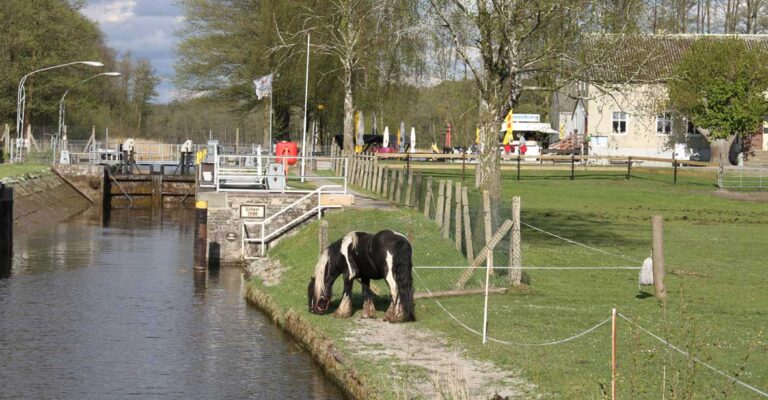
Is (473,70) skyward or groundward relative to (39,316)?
skyward

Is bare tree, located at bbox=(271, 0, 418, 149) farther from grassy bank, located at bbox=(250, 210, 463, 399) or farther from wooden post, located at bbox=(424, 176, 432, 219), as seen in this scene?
wooden post, located at bbox=(424, 176, 432, 219)

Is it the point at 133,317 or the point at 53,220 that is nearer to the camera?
the point at 133,317

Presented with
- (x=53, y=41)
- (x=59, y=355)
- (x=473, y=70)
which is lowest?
(x=59, y=355)

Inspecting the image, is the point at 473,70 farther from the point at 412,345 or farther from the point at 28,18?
the point at 28,18

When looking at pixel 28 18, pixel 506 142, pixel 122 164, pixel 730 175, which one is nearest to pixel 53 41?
pixel 28 18

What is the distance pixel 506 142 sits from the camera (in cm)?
7231

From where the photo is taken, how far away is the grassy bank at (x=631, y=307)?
13.5 m

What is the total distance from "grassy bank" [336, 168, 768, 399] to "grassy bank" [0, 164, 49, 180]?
86.6ft

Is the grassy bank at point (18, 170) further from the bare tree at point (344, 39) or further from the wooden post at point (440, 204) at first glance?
the wooden post at point (440, 204)

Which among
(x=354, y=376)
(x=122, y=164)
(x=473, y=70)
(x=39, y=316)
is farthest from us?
(x=122, y=164)

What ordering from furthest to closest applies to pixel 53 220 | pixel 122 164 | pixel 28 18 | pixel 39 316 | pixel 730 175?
pixel 28 18 < pixel 122 164 < pixel 730 175 < pixel 53 220 < pixel 39 316

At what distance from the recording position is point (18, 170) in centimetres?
6038

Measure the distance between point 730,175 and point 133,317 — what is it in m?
44.7

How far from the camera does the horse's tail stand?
18234mm
